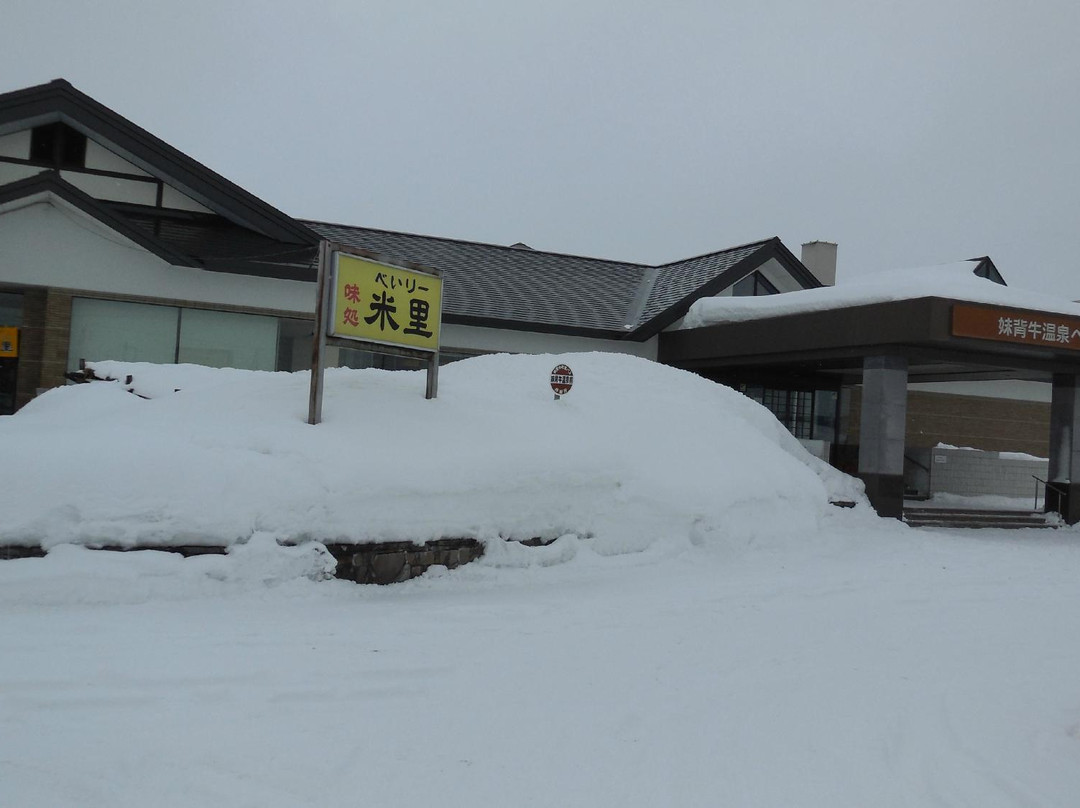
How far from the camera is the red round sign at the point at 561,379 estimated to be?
1226cm

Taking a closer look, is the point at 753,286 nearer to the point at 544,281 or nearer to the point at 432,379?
the point at 544,281

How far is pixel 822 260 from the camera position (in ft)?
87.5

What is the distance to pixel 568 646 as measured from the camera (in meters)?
6.48

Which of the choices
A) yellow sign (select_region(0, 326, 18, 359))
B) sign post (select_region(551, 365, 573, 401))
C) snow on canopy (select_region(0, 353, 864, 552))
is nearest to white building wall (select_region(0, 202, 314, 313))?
yellow sign (select_region(0, 326, 18, 359))

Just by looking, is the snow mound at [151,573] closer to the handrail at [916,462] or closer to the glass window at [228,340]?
the glass window at [228,340]

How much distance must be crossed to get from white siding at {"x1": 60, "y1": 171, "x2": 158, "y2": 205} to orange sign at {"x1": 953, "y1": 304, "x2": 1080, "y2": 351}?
14.6m

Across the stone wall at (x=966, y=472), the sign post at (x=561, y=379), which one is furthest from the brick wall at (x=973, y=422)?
the sign post at (x=561, y=379)

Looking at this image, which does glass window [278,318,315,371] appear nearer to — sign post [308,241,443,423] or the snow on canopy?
the snow on canopy

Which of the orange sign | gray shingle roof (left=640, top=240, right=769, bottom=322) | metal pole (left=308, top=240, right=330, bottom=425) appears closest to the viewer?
metal pole (left=308, top=240, right=330, bottom=425)

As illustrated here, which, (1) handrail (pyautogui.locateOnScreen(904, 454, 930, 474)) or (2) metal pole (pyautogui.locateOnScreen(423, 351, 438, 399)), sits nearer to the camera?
(2) metal pole (pyautogui.locateOnScreen(423, 351, 438, 399))

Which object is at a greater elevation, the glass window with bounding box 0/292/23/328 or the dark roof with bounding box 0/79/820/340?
the dark roof with bounding box 0/79/820/340

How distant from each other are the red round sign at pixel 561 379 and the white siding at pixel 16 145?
10835 millimetres

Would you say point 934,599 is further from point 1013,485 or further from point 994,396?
point 994,396

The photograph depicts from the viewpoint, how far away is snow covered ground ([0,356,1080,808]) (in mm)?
4203
